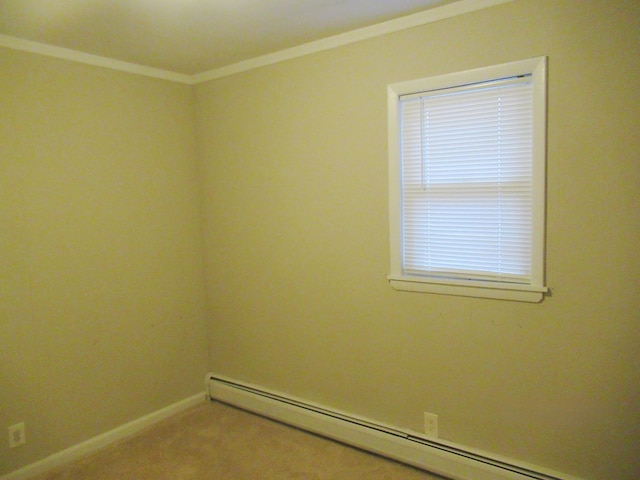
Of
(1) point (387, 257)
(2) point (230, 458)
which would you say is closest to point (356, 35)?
(1) point (387, 257)

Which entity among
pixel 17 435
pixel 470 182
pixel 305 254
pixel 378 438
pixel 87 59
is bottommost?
pixel 378 438

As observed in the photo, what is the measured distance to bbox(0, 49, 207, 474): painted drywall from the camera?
2592 mm

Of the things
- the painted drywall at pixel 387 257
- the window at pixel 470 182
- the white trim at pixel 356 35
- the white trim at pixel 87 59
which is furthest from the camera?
the white trim at pixel 87 59

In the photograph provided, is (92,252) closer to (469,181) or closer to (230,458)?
(230,458)

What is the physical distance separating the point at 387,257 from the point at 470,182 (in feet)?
2.12

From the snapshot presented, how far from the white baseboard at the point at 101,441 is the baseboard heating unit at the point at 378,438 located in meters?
0.29

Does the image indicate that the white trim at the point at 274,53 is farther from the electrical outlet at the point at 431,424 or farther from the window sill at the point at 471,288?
the electrical outlet at the point at 431,424

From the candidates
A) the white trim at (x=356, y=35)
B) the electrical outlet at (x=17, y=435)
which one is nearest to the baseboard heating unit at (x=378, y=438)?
the electrical outlet at (x=17, y=435)

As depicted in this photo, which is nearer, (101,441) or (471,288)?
(471,288)

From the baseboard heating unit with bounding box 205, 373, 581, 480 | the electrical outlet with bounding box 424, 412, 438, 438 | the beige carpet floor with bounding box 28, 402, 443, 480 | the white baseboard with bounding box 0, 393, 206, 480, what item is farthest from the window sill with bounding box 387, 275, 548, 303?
the white baseboard with bounding box 0, 393, 206, 480

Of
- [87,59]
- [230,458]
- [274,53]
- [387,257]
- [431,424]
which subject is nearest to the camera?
[431,424]

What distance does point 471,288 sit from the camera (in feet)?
7.78

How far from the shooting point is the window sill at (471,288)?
2196 millimetres

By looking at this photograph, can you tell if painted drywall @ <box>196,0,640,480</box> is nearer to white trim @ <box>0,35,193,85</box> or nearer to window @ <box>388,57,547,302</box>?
window @ <box>388,57,547,302</box>
